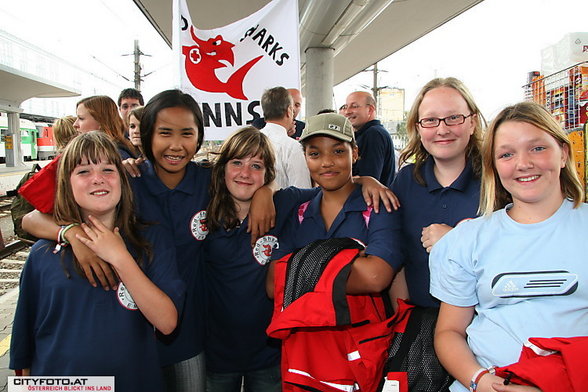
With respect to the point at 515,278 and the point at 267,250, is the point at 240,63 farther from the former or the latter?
the point at 515,278

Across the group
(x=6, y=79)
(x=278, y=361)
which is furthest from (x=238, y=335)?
(x=6, y=79)

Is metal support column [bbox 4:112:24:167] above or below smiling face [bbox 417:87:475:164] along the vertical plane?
above

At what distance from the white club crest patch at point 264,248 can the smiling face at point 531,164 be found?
3.86 feet

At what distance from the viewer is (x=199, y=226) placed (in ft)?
7.34

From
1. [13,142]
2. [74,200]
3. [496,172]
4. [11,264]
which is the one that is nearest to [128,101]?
[74,200]

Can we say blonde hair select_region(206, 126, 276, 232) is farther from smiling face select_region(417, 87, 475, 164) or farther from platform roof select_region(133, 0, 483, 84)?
platform roof select_region(133, 0, 483, 84)

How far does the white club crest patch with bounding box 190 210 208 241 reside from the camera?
7.29 feet

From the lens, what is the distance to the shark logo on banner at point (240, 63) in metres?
4.17

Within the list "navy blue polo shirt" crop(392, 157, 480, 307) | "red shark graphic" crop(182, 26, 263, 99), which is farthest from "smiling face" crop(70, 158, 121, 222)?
"red shark graphic" crop(182, 26, 263, 99)

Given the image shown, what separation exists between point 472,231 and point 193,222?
140cm

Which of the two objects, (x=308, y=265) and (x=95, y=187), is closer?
(x=308, y=265)

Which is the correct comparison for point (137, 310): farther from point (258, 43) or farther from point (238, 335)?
point (258, 43)

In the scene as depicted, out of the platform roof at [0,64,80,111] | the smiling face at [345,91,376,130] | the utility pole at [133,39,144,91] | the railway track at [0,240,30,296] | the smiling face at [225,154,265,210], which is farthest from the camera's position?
the utility pole at [133,39,144,91]

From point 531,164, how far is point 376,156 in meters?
2.74
